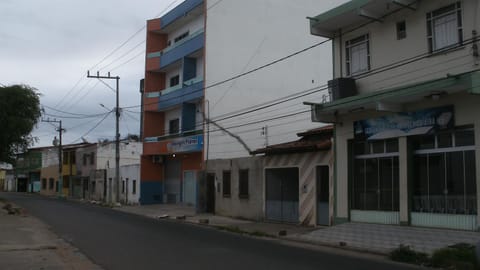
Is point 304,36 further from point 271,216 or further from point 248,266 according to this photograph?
point 248,266

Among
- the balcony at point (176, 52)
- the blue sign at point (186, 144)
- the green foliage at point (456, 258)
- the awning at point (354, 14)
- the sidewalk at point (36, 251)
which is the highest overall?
the balcony at point (176, 52)

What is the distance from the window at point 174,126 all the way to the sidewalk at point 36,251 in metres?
21.4

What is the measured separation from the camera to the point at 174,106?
4153 cm

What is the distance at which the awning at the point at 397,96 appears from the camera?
14820 mm

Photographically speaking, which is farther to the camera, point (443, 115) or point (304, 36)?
point (304, 36)

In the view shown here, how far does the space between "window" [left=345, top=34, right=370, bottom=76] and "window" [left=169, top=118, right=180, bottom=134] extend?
23034mm

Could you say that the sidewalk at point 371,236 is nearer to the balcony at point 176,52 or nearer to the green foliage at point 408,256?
the green foliage at point 408,256

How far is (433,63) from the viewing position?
17047mm

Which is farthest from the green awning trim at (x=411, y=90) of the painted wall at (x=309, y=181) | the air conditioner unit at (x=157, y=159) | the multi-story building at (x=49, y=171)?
the multi-story building at (x=49, y=171)

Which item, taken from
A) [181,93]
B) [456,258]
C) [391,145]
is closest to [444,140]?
[391,145]

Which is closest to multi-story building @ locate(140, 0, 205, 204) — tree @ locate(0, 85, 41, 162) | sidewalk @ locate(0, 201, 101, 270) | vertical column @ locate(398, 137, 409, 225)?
tree @ locate(0, 85, 41, 162)

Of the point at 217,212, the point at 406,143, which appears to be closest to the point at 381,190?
the point at 406,143

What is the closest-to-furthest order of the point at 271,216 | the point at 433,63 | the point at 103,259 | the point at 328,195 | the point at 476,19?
the point at 103,259 < the point at 476,19 < the point at 433,63 < the point at 328,195 < the point at 271,216

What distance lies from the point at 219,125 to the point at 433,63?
2004 cm
